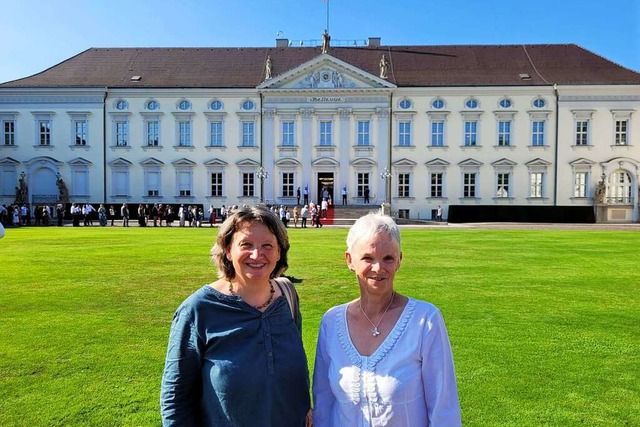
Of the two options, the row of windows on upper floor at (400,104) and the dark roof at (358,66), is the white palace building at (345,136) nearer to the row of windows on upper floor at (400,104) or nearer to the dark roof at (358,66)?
the row of windows on upper floor at (400,104)

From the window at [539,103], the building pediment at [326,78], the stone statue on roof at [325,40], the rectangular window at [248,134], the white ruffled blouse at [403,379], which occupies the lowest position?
the white ruffled blouse at [403,379]

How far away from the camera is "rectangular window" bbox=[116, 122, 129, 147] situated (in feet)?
144

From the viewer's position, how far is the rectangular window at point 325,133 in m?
43.1

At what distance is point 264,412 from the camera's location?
2572 mm

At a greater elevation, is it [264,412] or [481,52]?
[481,52]

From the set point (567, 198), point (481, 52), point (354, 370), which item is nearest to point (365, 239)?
point (354, 370)

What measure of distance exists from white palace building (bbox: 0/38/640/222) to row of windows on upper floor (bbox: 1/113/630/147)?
101 mm

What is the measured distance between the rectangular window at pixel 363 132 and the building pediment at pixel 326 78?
2.91 metres

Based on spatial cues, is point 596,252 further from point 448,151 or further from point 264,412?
point 448,151

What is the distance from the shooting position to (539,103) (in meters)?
41.9

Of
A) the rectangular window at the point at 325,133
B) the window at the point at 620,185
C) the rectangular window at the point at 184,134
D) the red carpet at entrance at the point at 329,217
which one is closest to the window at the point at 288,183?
the rectangular window at the point at 325,133

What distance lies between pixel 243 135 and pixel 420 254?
99.0ft

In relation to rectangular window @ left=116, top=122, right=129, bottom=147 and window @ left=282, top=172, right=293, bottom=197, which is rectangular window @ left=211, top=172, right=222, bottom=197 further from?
rectangular window @ left=116, top=122, right=129, bottom=147

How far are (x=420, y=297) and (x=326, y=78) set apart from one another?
35.6 metres
